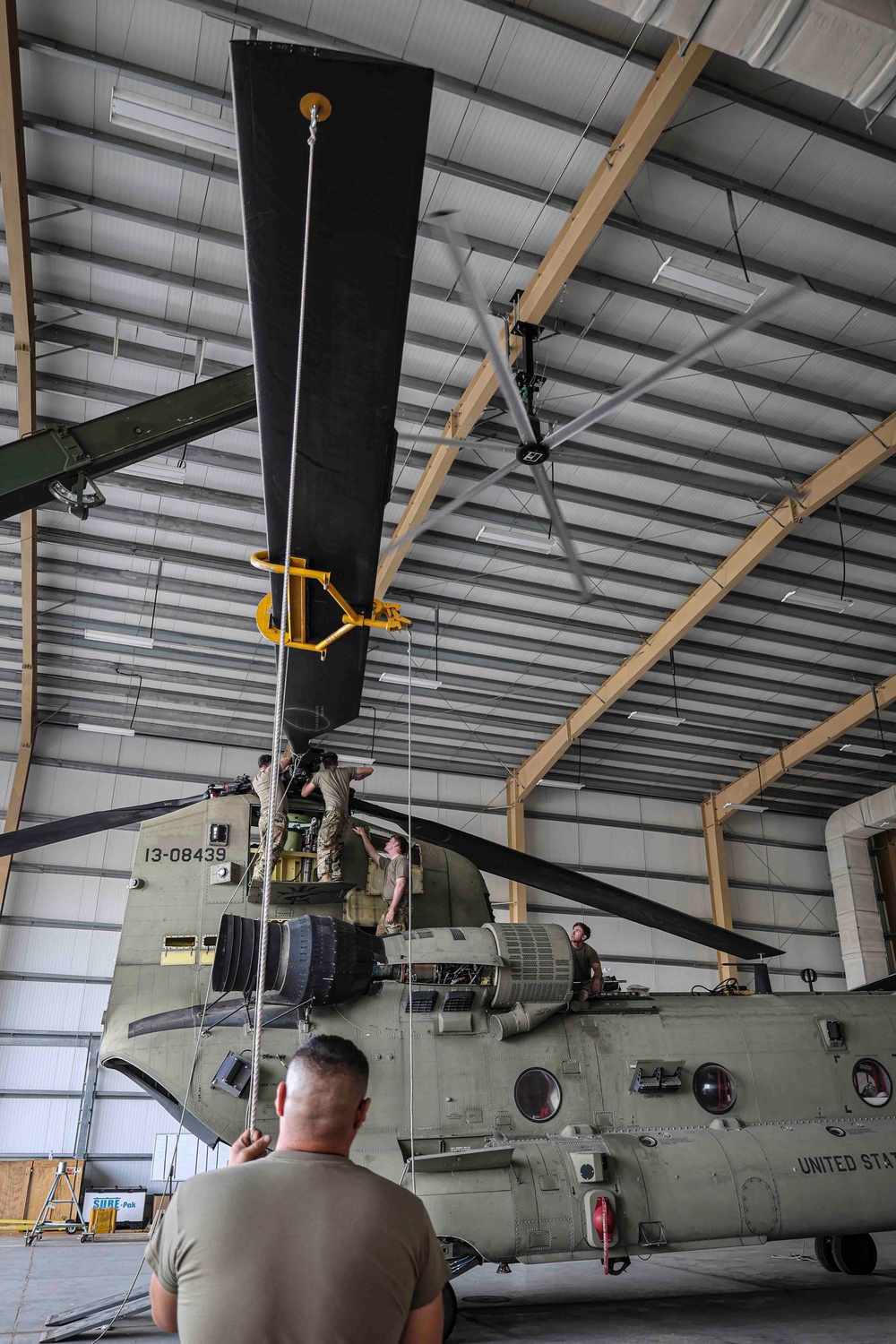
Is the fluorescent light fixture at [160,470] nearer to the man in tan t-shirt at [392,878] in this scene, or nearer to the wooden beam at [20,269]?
the wooden beam at [20,269]

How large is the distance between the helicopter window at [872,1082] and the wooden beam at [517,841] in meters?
13.4

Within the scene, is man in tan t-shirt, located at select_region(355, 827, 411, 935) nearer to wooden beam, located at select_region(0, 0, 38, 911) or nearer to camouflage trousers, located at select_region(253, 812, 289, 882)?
camouflage trousers, located at select_region(253, 812, 289, 882)

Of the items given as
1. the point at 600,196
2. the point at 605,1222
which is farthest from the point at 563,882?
the point at 600,196

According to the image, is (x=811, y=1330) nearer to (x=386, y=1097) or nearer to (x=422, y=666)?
(x=386, y=1097)

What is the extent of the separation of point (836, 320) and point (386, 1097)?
1148 centimetres

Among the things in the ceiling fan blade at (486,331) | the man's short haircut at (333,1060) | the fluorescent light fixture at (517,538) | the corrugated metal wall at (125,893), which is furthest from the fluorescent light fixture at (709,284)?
the corrugated metal wall at (125,893)

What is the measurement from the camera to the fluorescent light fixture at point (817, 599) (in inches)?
688

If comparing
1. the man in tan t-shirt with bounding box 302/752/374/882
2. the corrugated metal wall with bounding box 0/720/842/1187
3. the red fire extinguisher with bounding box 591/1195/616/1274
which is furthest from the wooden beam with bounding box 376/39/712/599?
the corrugated metal wall with bounding box 0/720/842/1187

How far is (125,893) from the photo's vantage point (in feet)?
71.3

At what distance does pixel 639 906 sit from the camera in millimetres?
9672

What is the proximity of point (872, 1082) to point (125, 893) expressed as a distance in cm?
1681

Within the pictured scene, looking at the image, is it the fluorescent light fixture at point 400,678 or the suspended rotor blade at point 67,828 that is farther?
the fluorescent light fixture at point 400,678

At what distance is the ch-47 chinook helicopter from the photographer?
24.5 ft

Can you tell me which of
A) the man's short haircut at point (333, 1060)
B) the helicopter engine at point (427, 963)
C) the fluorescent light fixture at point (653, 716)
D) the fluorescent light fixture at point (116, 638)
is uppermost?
the fluorescent light fixture at point (653, 716)
